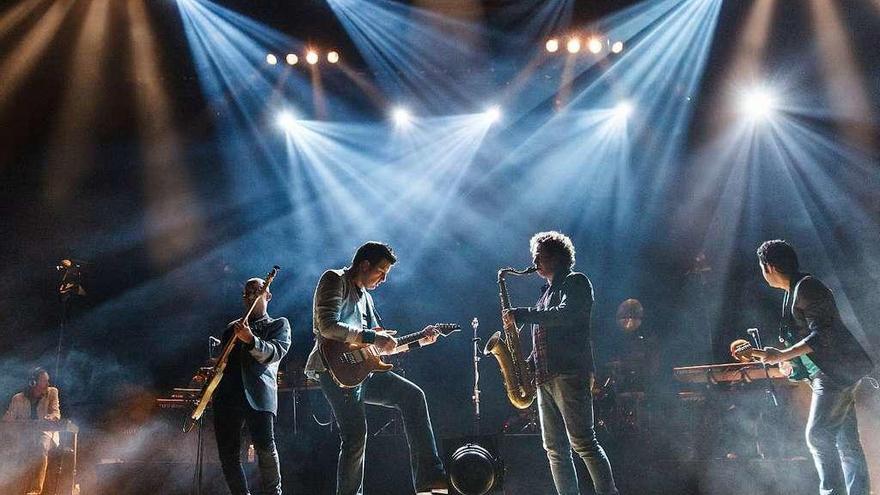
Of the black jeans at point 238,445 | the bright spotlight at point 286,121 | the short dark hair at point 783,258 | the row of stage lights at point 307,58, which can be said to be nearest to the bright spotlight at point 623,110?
the row of stage lights at point 307,58

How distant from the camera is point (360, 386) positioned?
4410 mm

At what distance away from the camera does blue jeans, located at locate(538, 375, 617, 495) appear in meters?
4.08

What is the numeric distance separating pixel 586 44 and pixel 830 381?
23.2ft

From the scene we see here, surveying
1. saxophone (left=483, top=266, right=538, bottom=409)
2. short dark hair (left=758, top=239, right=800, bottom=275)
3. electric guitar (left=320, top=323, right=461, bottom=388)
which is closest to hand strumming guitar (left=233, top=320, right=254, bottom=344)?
electric guitar (left=320, top=323, right=461, bottom=388)

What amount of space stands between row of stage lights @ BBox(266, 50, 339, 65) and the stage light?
2941 mm

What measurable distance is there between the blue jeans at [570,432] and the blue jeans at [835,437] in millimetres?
1516

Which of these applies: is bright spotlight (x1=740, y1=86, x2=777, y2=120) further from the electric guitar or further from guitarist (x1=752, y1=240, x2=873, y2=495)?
the electric guitar

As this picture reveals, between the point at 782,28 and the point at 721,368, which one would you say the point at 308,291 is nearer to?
the point at 721,368

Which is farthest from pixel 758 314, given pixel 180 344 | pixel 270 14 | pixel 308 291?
pixel 180 344

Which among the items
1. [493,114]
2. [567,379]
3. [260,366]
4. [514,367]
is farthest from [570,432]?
[493,114]

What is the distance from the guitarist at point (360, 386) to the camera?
4.23 m

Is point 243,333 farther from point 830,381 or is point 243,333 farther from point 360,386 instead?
point 830,381

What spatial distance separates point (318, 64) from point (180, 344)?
6100mm

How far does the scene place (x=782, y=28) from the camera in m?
8.59
